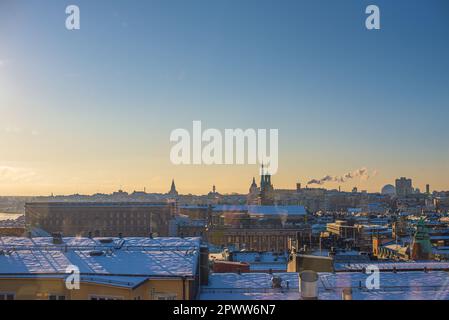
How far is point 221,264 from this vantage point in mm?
16156

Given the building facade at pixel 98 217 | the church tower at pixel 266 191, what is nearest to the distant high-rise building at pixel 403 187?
the church tower at pixel 266 191

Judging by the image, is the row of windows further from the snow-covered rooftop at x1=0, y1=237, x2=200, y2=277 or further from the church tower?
the church tower

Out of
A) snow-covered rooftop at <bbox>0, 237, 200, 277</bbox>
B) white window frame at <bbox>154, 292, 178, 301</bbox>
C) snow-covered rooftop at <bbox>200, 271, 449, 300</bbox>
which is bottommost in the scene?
snow-covered rooftop at <bbox>200, 271, 449, 300</bbox>

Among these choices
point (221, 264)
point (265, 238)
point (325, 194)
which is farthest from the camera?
point (325, 194)

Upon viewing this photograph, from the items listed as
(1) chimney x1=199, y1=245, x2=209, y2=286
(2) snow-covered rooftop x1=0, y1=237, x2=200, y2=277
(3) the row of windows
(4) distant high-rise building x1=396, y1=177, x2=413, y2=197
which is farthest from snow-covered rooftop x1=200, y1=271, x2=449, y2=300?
(4) distant high-rise building x1=396, y1=177, x2=413, y2=197

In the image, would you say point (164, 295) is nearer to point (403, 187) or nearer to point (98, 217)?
point (98, 217)

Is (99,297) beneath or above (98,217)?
above

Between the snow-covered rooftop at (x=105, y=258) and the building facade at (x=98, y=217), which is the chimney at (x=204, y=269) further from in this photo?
the building facade at (x=98, y=217)

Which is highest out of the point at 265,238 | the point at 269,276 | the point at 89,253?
the point at 89,253

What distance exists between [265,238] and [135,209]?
1430 cm

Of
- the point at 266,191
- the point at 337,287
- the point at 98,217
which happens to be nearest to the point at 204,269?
the point at 337,287
